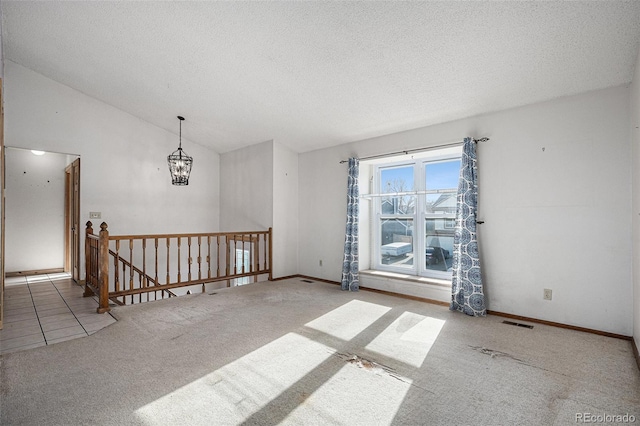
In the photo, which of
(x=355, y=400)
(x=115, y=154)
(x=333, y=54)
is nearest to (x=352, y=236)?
(x=333, y=54)

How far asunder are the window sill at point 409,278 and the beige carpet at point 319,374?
666 millimetres

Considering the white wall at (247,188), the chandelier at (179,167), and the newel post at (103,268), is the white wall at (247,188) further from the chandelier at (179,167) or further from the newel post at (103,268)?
the newel post at (103,268)

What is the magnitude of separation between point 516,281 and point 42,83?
7124 millimetres

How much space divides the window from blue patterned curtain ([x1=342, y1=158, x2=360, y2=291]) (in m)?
0.45

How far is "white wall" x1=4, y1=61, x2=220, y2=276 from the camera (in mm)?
4457

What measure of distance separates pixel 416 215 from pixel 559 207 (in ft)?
5.79

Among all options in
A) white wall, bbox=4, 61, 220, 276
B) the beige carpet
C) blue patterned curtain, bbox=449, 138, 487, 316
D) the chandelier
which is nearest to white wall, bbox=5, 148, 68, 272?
white wall, bbox=4, 61, 220, 276

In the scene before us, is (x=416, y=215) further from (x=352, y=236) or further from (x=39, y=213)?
(x=39, y=213)

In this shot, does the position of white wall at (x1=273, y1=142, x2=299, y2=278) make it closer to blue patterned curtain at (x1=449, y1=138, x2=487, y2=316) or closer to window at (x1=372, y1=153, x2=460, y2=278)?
window at (x1=372, y1=153, x2=460, y2=278)

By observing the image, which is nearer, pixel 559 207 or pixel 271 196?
pixel 559 207

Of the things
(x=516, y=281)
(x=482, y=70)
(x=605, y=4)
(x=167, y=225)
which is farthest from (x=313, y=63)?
(x=167, y=225)

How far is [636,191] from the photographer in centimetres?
254

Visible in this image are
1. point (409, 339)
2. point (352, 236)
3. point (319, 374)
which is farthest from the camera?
point (352, 236)

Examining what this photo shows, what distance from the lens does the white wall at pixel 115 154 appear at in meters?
4.46
